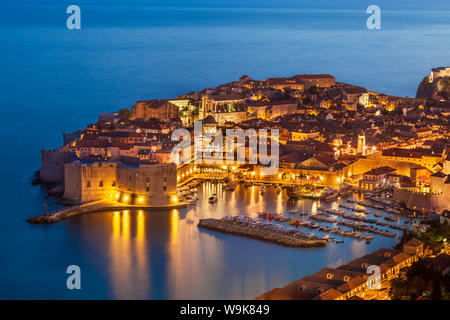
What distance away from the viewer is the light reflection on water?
9.23 meters

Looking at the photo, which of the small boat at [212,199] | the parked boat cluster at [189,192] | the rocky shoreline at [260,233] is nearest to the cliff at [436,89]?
the parked boat cluster at [189,192]

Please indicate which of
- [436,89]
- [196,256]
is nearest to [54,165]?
[196,256]

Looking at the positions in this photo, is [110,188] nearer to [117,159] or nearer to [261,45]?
[117,159]

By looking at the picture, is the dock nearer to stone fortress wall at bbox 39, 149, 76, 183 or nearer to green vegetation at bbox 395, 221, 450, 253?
stone fortress wall at bbox 39, 149, 76, 183

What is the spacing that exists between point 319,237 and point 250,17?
177ft

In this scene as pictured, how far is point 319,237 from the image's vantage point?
36.2 feet

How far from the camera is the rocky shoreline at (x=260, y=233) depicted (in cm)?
1074

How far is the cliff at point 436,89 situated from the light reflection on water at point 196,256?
12.2 meters

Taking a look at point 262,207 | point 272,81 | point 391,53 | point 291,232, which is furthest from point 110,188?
point 391,53

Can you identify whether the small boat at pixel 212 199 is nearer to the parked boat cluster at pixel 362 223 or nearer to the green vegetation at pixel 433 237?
the parked boat cluster at pixel 362 223

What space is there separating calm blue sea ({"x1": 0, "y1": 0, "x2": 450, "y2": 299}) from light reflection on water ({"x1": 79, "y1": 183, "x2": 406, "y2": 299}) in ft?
0.08

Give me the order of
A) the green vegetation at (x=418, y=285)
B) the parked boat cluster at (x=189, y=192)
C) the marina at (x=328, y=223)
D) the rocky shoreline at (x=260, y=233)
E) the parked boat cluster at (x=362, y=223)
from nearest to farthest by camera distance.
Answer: the green vegetation at (x=418, y=285), the rocky shoreline at (x=260, y=233), the marina at (x=328, y=223), the parked boat cluster at (x=362, y=223), the parked boat cluster at (x=189, y=192)

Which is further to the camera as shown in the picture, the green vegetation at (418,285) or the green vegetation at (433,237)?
the green vegetation at (433,237)

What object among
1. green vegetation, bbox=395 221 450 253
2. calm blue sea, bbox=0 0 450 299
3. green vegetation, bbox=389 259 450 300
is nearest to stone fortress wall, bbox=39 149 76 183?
calm blue sea, bbox=0 0 450 299
